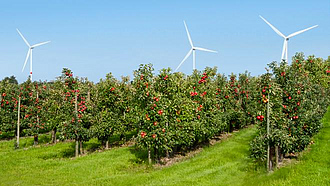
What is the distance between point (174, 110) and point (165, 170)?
5.57 m

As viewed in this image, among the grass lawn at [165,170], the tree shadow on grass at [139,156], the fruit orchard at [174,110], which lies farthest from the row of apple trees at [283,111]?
the tree shadow on grass at [139,156]

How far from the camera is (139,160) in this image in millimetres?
23031

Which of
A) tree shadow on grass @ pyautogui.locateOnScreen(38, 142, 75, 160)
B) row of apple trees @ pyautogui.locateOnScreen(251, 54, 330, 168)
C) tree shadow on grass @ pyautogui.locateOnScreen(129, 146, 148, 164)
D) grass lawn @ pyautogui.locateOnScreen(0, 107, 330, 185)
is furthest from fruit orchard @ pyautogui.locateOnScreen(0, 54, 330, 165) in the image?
tree shadow on grass @ pyautogui.locateOnScreen(38, 142, 75, 160)

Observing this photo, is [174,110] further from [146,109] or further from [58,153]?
[58,153]

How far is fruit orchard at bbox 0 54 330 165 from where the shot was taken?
18.2 m

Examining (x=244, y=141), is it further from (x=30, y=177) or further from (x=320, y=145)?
(x=30, y=177)

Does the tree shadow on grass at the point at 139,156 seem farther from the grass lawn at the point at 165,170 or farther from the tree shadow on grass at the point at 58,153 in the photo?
the tree shadow on grass at the point at 58,153

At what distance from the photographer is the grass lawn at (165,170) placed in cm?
1612

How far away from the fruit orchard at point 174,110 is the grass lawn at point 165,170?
60.3 inches

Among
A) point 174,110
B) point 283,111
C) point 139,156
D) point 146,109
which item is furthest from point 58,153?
point 283,111

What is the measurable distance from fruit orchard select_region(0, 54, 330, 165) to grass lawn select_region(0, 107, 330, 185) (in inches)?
60.3

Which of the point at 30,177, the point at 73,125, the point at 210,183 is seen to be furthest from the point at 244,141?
the point at 30,177

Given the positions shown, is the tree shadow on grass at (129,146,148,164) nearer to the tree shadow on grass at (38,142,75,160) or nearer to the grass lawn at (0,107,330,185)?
the grass lawn at (0,107,330,185)

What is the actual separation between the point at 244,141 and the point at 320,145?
826 centimetres
